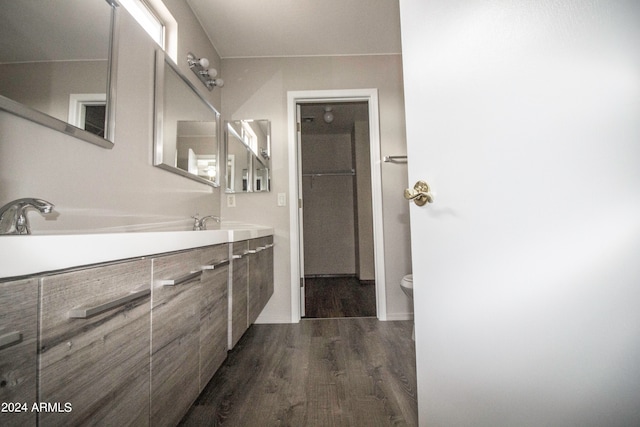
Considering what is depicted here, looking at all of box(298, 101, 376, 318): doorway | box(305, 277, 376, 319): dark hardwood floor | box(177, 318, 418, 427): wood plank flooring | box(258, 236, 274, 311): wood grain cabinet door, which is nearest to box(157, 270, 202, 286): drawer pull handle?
box(177, 318, 418, 427): wood plank flooring

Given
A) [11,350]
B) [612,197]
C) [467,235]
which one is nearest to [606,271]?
[612,197]

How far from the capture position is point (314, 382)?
1.42 m

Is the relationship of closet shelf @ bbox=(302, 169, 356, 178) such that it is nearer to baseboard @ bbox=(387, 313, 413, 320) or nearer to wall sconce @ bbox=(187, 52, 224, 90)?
wall sconce @ bbox=(187, 52, 224, 90)

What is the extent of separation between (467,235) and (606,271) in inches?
9.3

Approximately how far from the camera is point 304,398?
4.20 feet

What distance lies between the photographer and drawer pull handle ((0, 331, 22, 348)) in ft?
1.25

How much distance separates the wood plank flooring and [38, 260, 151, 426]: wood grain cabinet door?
0.65 meters

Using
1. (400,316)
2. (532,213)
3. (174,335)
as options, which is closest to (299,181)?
(400,316)

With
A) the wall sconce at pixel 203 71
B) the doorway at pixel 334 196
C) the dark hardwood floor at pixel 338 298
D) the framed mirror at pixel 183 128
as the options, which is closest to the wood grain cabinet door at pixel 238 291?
the framed mirror at pixel 183 128

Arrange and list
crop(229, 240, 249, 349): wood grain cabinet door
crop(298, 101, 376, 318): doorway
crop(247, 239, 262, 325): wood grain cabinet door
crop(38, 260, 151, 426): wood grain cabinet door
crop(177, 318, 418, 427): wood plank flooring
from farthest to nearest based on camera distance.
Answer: crop(298, 101, 376, 318): doorway
crop(247, 239, 262, 325): wood grain cabinet door
crop(229, 240, 249, 349): wood grain cabinet door
crop(177, 318, 418, 427): wood plank flooring
crop(38, 260, 151, 426): wood grain cabinet door

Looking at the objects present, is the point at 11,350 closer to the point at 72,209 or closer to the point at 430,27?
the point at 72,209

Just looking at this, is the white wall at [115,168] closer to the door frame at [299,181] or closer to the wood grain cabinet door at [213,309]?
the wood grain cabinet door at [213,309]

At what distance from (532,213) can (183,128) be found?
1897 mm

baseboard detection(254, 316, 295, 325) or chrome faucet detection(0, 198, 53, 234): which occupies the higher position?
chrome faucet detection(0, 198, 53, 234)
